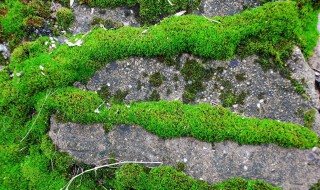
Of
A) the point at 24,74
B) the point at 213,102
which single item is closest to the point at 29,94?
the point at 24,74

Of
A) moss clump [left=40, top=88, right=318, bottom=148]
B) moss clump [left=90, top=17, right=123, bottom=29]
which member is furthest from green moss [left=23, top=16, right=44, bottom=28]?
moss clump [left=40, top=88, right=318, bottom=148]

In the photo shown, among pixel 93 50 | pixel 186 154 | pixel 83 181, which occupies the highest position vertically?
pixel 93 50

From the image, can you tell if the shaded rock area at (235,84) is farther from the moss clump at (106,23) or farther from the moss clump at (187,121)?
the moss clump at (106,23)

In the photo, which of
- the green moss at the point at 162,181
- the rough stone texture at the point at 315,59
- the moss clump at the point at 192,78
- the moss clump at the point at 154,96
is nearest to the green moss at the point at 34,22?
the moss clump at the point at 154,96

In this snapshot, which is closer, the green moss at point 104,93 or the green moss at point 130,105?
the green moss at point 130,105

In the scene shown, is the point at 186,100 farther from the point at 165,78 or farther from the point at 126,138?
the point at 126,138


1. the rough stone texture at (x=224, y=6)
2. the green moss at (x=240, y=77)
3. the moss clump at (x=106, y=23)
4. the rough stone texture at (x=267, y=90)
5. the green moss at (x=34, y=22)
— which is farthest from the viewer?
the green moss at (x=34, y=22)

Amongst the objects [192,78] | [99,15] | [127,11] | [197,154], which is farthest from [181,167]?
[99,15]
